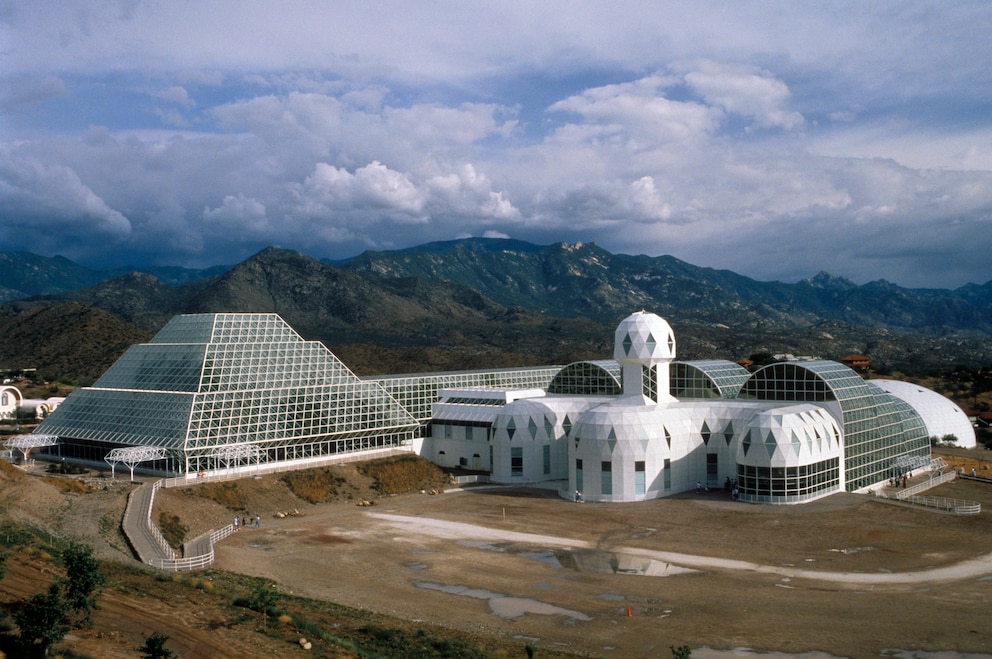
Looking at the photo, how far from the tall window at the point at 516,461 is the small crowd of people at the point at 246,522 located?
23063 mm

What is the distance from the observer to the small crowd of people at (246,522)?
169 ft

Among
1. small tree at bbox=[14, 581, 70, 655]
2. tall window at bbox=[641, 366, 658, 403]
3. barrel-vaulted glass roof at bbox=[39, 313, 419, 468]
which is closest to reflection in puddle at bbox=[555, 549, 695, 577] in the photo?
small tree at bbox=[14, 581, 70, 655]

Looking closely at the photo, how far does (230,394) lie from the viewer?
203ft

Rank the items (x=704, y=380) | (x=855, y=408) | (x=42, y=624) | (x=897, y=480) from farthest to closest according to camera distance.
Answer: (x=704, y=380) < (x=897, y=480) < (x=855, y=408) < (x=42, y=624)

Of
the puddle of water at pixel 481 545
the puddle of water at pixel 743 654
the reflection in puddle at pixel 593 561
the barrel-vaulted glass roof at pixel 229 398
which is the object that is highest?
the barrel-vaulted glass roof at pixel 229 398

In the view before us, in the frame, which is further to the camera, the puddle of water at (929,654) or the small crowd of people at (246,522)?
the small crowd of people at (246,522)

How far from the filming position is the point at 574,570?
41406 millimetres

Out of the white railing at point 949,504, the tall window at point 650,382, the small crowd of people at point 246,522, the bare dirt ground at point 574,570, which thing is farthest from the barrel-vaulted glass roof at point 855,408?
the small crowd of people at point 246,522

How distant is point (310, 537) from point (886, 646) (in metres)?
32.6

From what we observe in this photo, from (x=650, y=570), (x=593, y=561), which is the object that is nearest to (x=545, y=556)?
(x=593, y=561)

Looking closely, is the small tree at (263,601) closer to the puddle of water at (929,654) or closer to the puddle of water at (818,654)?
the puddle of water at (818,654)

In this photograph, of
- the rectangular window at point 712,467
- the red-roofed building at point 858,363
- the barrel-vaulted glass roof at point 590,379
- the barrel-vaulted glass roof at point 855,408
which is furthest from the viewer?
the red-roofed building at point 858,363

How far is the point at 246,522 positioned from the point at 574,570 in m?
23.4

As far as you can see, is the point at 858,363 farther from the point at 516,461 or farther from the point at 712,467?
the point at 516,461
